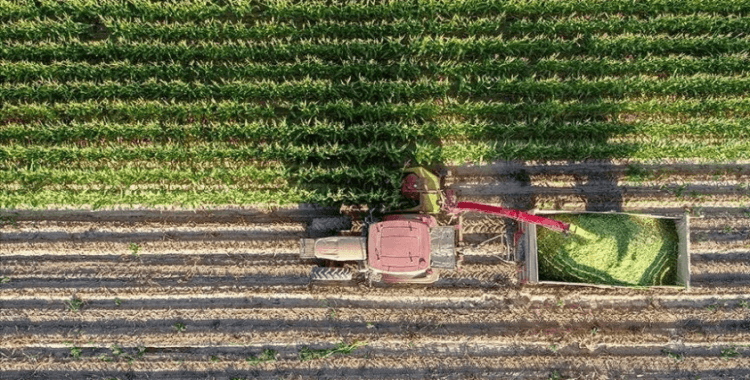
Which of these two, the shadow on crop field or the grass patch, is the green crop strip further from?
the grass patch

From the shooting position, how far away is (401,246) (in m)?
8.44

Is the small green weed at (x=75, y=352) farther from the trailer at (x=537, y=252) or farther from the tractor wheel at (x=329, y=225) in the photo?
the trailer at (x=537, y=252)

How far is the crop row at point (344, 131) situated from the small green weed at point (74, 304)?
3.20 metres

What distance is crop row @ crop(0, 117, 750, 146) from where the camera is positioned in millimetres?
9742

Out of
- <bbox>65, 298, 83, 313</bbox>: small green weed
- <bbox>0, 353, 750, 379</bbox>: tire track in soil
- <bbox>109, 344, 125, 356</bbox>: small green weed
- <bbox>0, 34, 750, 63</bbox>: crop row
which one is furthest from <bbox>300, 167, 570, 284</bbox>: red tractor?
<bbox>65, 298, 83, 313</bbox>: small green weed

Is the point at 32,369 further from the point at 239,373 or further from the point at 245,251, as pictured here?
the point at 245,251

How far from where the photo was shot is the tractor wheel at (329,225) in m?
9.65

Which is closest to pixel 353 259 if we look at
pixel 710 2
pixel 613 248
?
pixel 613 248

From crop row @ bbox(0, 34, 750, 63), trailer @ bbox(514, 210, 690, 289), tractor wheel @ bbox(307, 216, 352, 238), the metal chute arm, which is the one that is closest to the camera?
the metal chute arm

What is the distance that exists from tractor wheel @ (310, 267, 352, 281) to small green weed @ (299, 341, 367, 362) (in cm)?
145

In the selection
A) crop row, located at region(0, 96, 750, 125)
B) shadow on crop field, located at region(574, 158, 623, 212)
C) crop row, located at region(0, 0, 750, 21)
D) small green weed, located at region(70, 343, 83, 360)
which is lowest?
small green weed, located at region(70, 343, 83, 360)

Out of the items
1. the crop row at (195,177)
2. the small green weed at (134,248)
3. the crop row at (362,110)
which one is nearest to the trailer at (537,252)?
the crop row at (362,110)

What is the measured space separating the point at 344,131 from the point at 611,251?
5.55 meters

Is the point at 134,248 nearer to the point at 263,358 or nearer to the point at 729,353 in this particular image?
the point at 263,358
